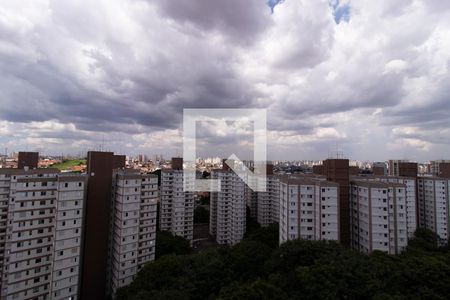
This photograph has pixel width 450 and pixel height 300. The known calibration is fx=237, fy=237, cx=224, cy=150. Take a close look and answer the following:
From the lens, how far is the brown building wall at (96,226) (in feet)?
37.3

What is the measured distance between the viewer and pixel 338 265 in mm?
7461

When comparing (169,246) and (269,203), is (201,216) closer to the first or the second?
(269,203)

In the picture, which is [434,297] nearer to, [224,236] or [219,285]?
[219,285]

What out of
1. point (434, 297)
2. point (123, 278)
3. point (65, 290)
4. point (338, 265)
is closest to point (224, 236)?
Result: point (123, 278)

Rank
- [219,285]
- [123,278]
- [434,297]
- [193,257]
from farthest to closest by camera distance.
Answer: [123,278] → [193,257] → [219,285] → [434,297]

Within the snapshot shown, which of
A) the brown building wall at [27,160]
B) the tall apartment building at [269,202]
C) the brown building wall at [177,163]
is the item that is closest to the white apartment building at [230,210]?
the tall apartment building at [269,202]

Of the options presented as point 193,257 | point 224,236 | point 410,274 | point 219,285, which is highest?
point 410,274

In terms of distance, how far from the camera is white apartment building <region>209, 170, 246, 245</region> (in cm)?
1994

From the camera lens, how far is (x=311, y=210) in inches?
505

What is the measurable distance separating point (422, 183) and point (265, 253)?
17.8 m

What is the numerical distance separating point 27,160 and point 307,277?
18.1 m

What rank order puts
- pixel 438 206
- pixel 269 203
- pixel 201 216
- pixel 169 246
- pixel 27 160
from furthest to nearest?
pixel 201 216, pixel 269 203, pixel 438 206, pixel 27 160, pixel 169 246

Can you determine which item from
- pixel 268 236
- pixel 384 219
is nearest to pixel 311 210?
pixel 384 219

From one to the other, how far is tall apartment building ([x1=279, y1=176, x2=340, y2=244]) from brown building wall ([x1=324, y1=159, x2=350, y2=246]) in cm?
132
